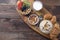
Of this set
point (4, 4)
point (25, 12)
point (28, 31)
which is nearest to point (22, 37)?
point (28, 31)

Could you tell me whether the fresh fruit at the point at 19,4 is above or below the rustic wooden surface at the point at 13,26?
above

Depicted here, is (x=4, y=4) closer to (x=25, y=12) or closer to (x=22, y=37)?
(x=25, y=12)

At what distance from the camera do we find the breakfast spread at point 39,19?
156 centimetres

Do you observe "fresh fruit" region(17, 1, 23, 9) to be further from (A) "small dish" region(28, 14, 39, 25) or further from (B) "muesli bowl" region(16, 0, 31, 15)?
(A) "small dish" region(28, 14, 39, 25)

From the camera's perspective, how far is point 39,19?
1596 mm

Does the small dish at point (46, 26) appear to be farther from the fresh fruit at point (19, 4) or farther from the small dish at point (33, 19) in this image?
the fresh fruit at point (19, 4)

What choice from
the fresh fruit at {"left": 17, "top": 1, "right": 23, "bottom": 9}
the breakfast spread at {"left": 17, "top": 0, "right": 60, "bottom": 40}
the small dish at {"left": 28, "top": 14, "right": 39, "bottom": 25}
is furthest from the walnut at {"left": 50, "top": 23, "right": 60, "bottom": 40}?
the fresh fruit at {"left": 17, "top": 1, "right": 23, "bottom": 9}

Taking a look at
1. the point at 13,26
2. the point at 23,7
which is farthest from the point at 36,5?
the point at 13,26

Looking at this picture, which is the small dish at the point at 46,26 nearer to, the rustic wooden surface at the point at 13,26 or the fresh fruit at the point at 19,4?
the rustic wooden surface at the point at 13,26

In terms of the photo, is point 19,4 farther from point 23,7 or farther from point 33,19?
point 33,19

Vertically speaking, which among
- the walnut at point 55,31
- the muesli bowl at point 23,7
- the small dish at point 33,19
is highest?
the muesli bowl at point 23,7

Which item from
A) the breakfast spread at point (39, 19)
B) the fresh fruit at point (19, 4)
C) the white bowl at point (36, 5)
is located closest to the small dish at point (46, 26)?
the breakfast spread at point (39, 19)

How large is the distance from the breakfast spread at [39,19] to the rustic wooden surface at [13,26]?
0.15 ft

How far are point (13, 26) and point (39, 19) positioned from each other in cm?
22
